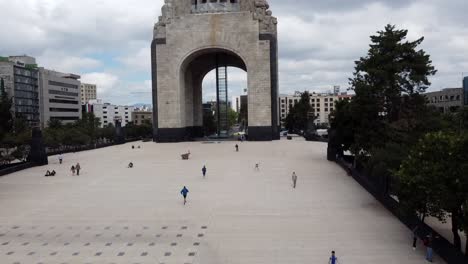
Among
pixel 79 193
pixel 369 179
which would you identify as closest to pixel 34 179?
pixel 79 193

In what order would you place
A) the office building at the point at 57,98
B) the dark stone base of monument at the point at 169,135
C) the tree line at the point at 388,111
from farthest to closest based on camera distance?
the office building at the point at 57,98
the dark stone base of monument at the point at 169,135
the tree line at the point at 388,111

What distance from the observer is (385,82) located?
2608cm

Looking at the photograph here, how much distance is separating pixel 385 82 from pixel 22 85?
86888 mm

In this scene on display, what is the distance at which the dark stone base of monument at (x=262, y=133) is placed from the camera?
56.8 metres

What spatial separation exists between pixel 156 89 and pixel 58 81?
59.0m

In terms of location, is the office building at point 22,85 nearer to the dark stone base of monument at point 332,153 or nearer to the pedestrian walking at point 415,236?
the dark stone base of monument at point 332,153

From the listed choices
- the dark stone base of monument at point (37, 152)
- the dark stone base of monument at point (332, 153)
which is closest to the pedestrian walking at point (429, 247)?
the dark stone base of monument at point (332, 153)

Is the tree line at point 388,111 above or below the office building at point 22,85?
below

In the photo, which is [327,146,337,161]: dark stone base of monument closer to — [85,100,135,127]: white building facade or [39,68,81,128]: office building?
[39,68,81,128]: office building

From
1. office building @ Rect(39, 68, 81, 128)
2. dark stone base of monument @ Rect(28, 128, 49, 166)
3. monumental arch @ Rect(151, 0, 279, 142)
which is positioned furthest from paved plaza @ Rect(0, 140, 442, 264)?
office building @ Rect(39, 68, 81, 128)

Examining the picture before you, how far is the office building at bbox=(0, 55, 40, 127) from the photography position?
89062 mm

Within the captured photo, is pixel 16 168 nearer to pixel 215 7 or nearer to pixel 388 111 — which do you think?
pixel 388 111

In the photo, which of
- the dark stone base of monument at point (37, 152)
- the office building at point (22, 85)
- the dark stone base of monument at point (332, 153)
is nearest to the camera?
the dark stone base of monument at point (332, 153)

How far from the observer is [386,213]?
58.2ft
